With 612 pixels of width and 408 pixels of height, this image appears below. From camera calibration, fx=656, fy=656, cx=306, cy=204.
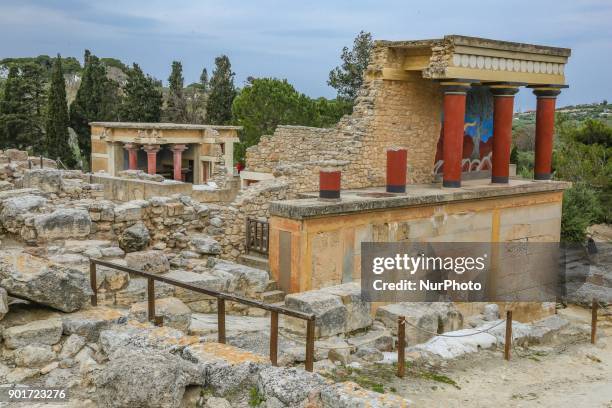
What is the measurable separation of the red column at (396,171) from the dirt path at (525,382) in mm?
3983

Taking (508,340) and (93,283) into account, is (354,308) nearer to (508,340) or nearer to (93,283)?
(508,340)

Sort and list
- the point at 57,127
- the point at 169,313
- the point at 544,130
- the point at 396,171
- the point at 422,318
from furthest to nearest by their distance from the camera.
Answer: the point at 57,127
the point at 544,130
the point at 396,171
the point at 422,318
the point at 169,313

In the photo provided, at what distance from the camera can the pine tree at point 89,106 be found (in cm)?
4062

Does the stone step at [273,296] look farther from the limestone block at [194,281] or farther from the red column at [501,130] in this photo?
the red column at [501,130]

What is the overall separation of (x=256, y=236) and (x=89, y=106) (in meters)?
32.4

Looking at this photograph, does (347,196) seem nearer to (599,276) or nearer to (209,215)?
(209,215)

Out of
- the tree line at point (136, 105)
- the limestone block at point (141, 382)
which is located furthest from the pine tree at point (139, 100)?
the limestone block at point (141, 382)

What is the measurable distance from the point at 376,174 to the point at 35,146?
1120 inches

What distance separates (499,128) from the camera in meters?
14.6

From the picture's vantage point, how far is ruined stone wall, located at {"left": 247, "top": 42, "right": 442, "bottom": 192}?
1350 centimetres

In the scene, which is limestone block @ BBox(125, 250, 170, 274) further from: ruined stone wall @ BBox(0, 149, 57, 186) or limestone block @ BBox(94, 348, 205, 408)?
ruined stone wall @ BBox(0, 149, 57, 186)

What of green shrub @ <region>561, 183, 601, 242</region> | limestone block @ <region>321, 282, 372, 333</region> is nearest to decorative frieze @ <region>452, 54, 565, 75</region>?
limestone block @ <region>321, 282, 372, 333</region>

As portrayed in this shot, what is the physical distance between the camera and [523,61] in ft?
47.7

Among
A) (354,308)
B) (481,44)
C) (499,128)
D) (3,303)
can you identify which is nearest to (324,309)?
(354,308)
